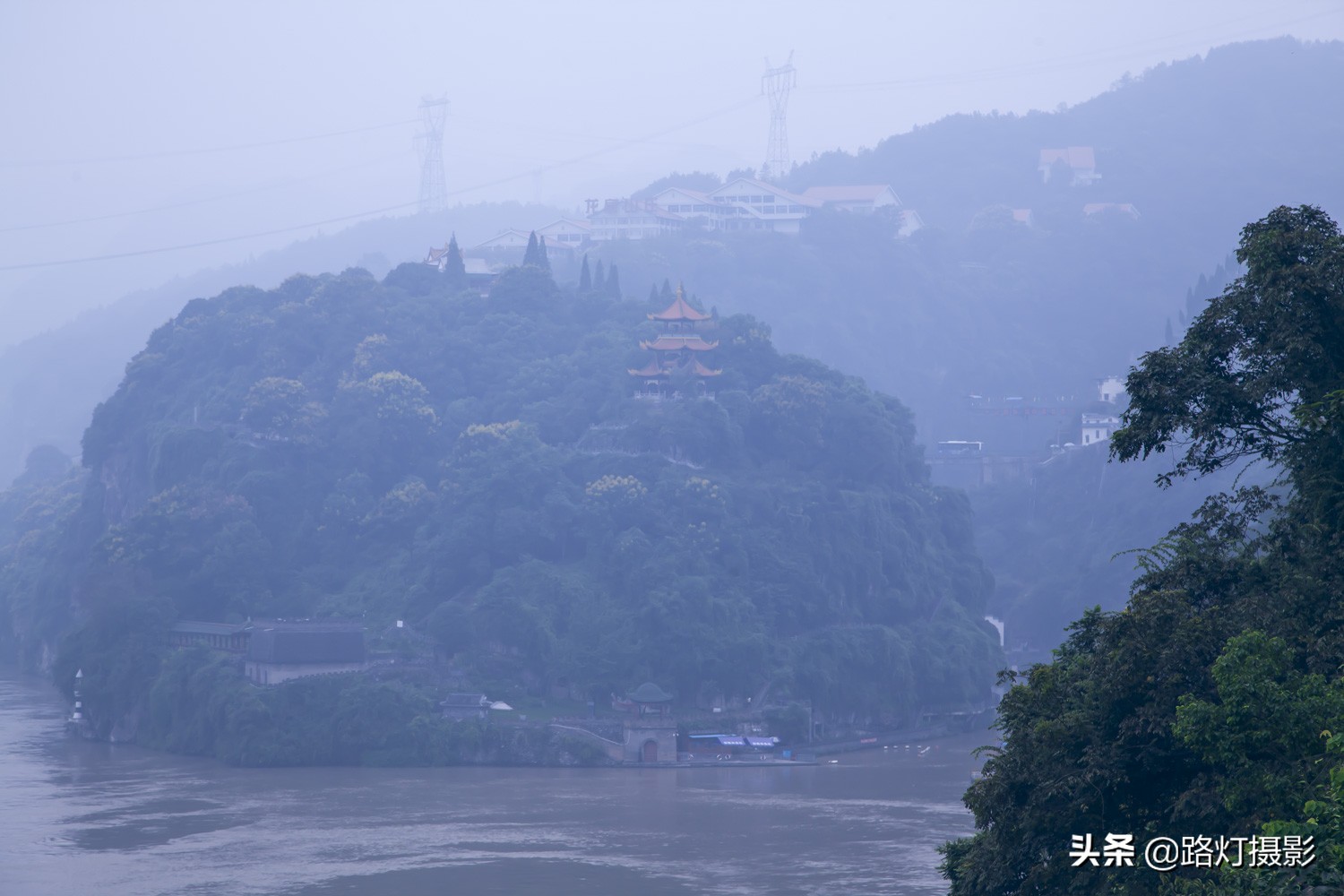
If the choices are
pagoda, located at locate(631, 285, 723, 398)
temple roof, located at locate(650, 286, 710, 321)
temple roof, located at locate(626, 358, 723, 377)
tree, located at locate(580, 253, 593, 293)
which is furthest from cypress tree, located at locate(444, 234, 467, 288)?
temple roof, located at locate(626, 358, 723, 377)

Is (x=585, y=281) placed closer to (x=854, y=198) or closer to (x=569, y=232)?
(x=569, y=232)

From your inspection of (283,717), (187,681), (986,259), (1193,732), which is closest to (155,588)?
(187,681)

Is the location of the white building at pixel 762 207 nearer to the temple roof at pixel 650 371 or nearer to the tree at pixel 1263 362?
the temple roof at pixel 650 371

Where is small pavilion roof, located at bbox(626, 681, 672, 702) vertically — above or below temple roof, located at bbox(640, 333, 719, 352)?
below

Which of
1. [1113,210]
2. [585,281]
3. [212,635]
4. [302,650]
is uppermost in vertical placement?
[1113,210]

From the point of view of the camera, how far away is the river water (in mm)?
28703

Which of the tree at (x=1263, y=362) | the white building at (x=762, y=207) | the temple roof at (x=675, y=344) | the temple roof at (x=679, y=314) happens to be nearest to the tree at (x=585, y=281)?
the temple roof at (x=679, y=314)

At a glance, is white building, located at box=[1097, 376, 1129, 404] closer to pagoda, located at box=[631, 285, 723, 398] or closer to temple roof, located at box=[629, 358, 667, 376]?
pagoda, located at box=[631, 285, 723, 398]

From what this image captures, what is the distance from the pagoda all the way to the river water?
17.7 metres

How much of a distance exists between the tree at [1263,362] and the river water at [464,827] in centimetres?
1517

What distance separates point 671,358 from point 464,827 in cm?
2731

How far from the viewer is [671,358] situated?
57.9m

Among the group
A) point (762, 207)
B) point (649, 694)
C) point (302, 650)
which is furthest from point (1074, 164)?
point (302, 650)

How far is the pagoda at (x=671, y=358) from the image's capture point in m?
57.0
